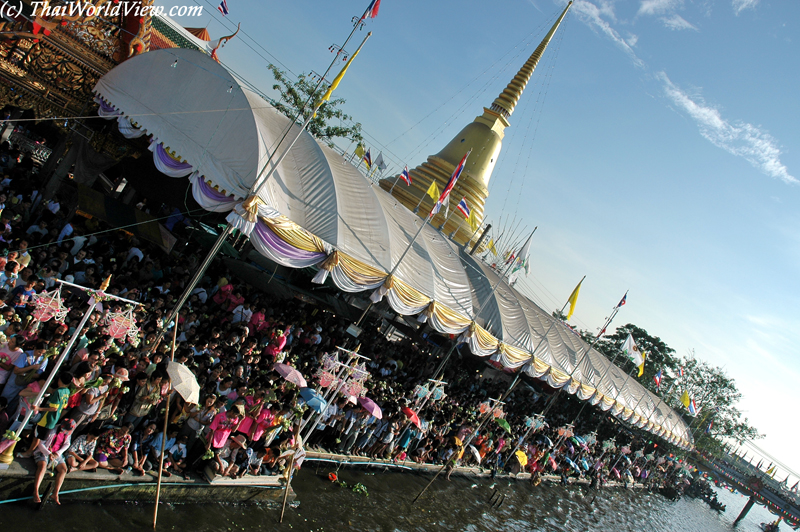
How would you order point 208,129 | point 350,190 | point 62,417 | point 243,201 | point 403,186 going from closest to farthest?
1. point 62,417
2. point 243,201
3. point 208,129
4. point 350,190
5. point 403,186

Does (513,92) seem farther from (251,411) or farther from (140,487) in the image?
(140,487)

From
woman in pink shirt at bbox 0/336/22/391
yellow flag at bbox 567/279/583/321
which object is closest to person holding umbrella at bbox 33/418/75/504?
woman in pink shirt at bbox 0/336/22/391

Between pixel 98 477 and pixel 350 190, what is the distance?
9725 mm

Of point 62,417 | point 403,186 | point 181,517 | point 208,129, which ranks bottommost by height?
point 181,517

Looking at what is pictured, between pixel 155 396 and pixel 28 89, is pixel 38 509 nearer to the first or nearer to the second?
pixel 155 396

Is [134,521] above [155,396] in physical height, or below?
below

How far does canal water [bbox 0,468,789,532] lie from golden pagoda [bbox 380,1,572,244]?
48.7 ft

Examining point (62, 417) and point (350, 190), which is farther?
point (350, 190)

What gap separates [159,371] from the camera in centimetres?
785

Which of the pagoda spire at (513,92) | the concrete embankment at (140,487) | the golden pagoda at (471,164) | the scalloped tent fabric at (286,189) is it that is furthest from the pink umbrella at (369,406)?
the pagoda spire at (513,92)

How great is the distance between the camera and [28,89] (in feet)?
36.4

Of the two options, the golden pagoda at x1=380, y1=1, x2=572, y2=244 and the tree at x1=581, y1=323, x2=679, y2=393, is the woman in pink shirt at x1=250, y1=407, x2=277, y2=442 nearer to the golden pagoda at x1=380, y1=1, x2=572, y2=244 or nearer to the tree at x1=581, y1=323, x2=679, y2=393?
the golden pagoda at x1=380, y1=1, x2=572, y2=244

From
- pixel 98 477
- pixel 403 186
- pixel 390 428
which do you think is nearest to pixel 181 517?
pixel 98 477

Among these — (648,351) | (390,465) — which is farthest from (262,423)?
(648,351)
